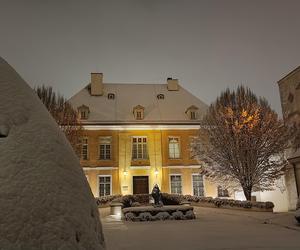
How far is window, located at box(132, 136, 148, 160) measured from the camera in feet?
101

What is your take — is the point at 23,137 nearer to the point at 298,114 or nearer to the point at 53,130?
the point at 53,130

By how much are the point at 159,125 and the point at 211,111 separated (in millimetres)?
7952

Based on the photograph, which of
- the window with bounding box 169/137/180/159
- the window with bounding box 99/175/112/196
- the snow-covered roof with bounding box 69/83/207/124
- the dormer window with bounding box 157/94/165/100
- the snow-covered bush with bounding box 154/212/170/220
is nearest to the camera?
the snow-covered bush with bounding box 154/212/170/220

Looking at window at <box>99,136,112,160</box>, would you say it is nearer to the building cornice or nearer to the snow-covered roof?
the building cornice

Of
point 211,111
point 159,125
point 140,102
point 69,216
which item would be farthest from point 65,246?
point 140,102

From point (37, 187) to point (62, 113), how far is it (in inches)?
812

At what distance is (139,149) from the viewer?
30969 mm

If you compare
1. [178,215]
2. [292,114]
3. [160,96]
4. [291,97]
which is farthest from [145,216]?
[160,96]

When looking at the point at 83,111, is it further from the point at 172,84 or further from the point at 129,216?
the point at 129,216

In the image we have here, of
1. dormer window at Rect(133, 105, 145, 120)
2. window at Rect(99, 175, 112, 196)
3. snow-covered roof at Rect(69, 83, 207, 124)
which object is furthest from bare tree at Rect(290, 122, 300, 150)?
window at Rect(99, 175, 112, 196)

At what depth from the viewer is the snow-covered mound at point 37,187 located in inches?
68.7

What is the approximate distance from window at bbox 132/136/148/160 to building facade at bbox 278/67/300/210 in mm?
12723

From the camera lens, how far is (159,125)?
3123cm

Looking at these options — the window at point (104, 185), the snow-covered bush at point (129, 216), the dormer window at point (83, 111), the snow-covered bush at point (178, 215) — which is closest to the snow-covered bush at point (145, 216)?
the snow-covered bush at point (129, 216)
